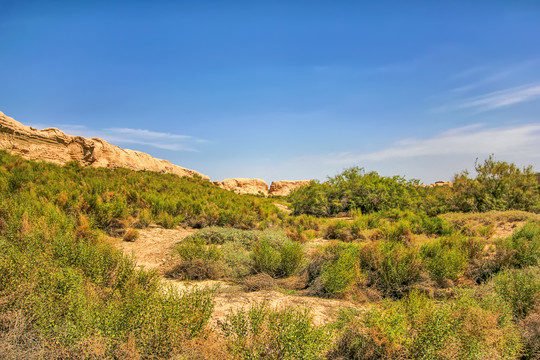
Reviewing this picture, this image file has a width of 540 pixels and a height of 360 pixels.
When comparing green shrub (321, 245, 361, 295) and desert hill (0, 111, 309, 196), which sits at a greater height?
desert hill (0, 111, 309, 196)

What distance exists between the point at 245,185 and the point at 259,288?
154 ft

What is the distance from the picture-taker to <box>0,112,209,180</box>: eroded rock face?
78.9 ft

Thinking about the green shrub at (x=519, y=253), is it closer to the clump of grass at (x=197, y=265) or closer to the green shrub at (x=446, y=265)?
the green shrub at (x=446, y=265)

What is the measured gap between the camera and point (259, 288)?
6312 millimetres

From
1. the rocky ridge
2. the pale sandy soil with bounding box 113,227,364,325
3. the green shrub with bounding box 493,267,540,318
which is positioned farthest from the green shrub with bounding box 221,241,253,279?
the rocky ridge

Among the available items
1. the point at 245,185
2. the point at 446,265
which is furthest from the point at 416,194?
the point at 245,185

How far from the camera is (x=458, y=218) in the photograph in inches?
584

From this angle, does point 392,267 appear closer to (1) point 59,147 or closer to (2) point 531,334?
(2) point 531,334

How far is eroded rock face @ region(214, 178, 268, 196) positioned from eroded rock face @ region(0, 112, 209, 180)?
18.4m

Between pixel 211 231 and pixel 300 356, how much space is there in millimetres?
8307

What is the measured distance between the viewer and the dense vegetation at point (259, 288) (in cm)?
319

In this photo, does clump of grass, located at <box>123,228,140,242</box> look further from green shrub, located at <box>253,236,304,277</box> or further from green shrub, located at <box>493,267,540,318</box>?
green shrub, located at <box>493,267,540,318</box>

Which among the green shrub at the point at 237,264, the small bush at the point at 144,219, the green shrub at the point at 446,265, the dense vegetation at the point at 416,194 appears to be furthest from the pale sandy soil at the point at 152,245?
the dense vegetation at the point at 416,194

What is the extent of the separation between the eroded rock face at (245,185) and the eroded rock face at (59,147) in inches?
726
